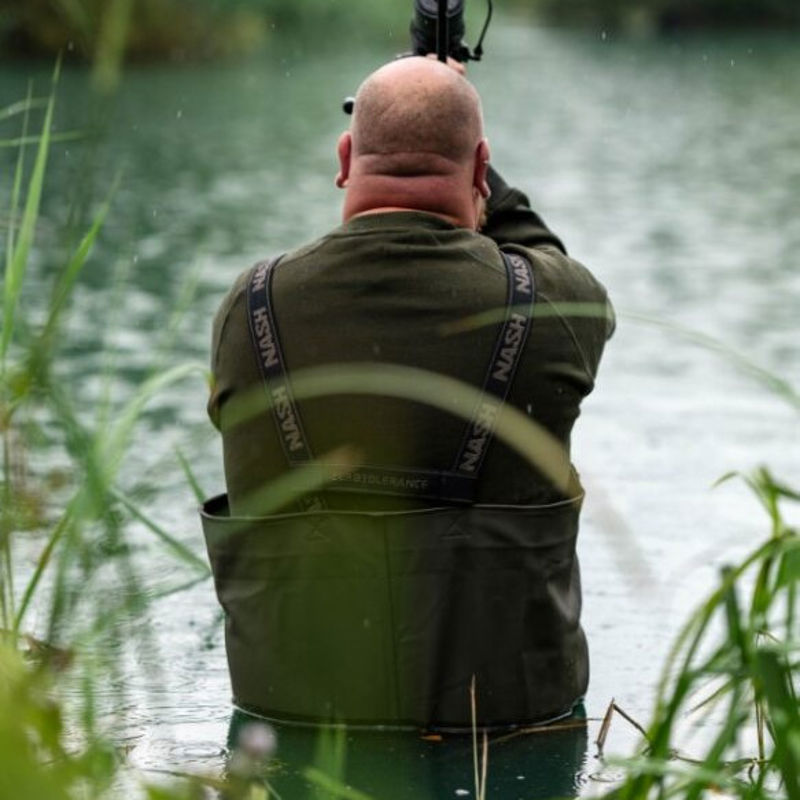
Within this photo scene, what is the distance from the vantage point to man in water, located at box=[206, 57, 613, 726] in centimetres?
317

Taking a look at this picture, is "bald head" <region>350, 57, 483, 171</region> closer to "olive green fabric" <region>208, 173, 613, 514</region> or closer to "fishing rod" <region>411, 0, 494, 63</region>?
"olive green fabric" <region>208, 173, 613, 514</region>

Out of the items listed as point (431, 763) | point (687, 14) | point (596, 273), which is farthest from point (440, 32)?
point (687, 14)

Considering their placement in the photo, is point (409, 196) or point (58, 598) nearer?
point (58, 598)

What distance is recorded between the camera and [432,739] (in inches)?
128

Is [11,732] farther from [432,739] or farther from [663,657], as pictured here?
[663,657]

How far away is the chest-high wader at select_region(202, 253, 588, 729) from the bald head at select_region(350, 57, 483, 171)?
0.73 ft

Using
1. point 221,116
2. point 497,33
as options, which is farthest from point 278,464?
point 497,33

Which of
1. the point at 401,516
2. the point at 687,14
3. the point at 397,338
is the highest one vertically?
the point at 397,338

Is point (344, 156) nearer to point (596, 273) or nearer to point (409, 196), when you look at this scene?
point (409, 196)

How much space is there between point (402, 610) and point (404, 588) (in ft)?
0.11

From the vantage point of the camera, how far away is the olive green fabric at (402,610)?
3.18 m

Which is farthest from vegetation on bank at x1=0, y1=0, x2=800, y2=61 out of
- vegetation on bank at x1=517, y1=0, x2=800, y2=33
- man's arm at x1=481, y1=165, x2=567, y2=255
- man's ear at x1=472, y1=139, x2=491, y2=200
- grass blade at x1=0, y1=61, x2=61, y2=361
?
grass blade at x1=0, y1=61, x2=61, y2=361

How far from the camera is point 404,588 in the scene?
3188mm

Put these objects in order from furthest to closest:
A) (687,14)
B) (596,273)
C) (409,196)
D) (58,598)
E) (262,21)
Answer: (687,14)
(262,21)
(596,273)
(409,196)
(58,598)
